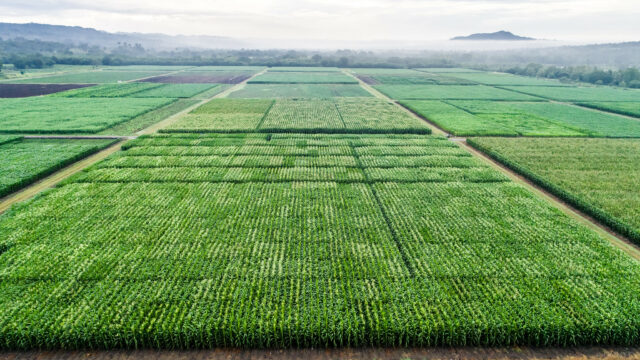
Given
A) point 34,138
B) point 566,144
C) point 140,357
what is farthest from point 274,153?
point 566,144

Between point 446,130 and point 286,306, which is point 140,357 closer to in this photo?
point 286,306

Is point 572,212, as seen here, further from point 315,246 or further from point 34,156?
point 34,156

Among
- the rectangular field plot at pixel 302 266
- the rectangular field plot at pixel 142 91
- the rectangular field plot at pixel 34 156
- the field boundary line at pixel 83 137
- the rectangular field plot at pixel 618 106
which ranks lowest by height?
the rectangular field plot at pixel 302 266

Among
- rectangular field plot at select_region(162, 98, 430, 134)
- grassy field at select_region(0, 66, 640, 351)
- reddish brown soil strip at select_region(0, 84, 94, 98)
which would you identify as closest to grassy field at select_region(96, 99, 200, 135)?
rectangular field plot at select_region(162, 98, 430, 134)

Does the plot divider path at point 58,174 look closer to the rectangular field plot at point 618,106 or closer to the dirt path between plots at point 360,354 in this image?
the dirt path between plots at point 360,354

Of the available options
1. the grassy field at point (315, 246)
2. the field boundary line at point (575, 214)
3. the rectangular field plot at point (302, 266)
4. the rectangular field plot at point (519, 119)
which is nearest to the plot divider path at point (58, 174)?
the grassy field at point (315, 246)

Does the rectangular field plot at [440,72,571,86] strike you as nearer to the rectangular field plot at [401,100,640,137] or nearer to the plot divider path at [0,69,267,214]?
the rectangular field plot at [401,100,640,137]

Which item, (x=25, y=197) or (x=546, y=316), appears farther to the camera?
(x=25, y=197)
